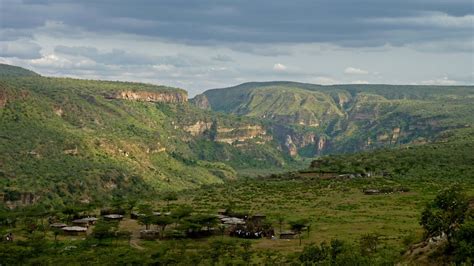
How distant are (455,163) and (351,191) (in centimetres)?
3109

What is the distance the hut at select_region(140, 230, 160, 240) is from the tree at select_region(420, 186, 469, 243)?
3742 cm

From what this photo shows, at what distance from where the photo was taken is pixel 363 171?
140m

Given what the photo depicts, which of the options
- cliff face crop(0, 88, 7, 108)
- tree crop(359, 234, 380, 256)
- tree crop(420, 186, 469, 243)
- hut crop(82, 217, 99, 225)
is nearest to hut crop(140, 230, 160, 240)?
hut crop(82, 217, 99, 225)

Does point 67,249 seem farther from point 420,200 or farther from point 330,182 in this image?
point 330,182

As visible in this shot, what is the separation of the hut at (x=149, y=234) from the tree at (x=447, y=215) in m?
37.4

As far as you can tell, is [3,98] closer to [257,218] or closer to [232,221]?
[232,221]

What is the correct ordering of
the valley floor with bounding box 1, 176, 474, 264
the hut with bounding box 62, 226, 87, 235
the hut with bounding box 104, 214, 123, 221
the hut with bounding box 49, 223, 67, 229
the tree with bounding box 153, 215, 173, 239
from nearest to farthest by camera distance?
the valley floor with bounding box 1, 176, 474, 264
the tree with bounding box 153, 215, 173, 239
the hut with bounding box 62, 226, 87, 235
the hut with bounding box 49, 223, 67, 229
the hut with bounding box 104, 214, 123, 221

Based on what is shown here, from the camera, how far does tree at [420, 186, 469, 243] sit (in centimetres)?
5112

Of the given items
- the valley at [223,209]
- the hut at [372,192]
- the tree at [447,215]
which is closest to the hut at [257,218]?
the valley at [223,209]

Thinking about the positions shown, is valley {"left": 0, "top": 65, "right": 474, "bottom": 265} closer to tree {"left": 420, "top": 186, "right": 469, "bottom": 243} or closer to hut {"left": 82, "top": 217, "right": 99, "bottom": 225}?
tree {"left": 420, "top": 186, "right": 469, "bottom": 243}

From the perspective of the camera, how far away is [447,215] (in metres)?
52.5

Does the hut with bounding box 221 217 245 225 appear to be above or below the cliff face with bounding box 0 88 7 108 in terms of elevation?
below

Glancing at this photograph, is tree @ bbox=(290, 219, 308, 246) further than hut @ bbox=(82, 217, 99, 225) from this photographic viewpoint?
No

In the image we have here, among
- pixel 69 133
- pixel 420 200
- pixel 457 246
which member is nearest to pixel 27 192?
pixel 69 133
